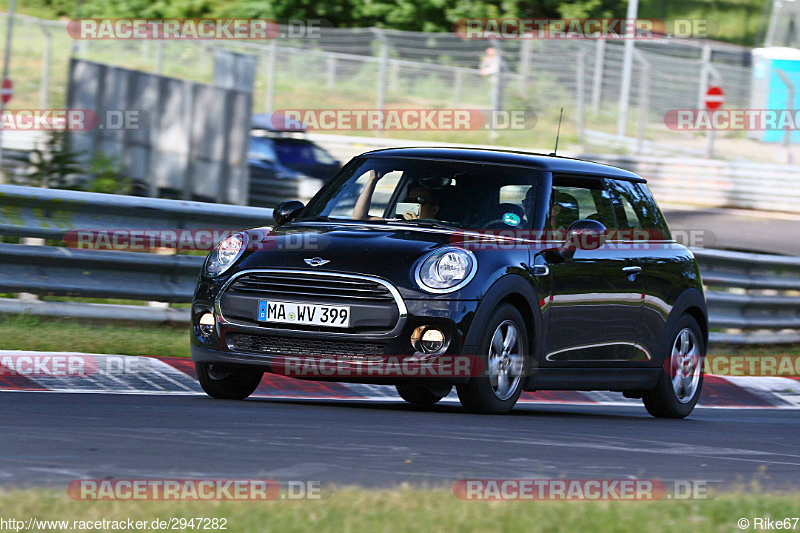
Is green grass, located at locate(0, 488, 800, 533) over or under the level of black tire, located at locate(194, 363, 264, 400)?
over

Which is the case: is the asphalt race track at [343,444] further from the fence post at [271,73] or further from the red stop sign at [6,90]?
the fence post at [271,73]

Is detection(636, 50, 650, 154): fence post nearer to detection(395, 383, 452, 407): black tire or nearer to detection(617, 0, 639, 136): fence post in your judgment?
detection(617, 0, 639, 136): fence post

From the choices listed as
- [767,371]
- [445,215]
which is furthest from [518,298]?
[767,371]

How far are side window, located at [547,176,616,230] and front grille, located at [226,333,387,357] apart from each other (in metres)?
1.51

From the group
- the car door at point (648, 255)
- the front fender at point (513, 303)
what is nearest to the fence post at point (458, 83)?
the car door at point (648, 255)

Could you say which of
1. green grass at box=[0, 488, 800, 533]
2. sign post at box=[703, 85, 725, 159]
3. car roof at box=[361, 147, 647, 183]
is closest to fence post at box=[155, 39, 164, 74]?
sign post at box=[703, 85, 725, 159]

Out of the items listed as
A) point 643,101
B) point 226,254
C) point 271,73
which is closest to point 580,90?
point 643,101

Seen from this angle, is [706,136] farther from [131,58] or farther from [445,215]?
[445,215]

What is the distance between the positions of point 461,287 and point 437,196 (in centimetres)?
103

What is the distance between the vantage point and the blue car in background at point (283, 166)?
92.6ft

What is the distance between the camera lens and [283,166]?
93.7ft

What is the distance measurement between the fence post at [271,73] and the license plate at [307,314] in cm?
2370

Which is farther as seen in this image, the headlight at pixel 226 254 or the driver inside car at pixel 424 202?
the driver inside car at pixel 424 202

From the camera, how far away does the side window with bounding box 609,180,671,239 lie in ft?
29.9
